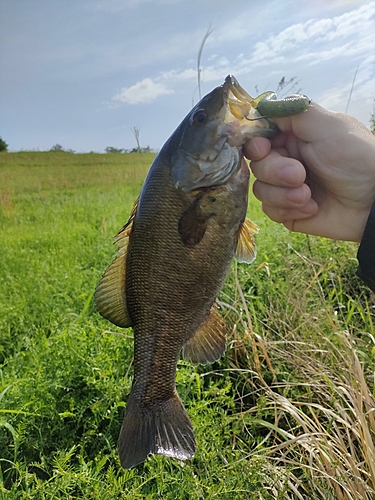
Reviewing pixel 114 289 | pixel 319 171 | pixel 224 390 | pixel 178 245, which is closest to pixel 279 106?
pixel 319 171

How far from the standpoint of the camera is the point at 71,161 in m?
24.2

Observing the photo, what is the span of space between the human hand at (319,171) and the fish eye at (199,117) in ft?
0.78

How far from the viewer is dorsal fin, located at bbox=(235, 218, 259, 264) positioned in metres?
1.78

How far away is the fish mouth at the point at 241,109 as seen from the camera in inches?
65.4

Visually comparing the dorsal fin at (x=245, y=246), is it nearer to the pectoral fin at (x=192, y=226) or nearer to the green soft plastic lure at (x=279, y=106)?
the pectoral fin at (x=192, y=226)

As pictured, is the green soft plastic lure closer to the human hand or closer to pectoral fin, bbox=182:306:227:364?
the human hand

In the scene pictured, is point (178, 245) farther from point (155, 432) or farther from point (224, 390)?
point (224, 390)

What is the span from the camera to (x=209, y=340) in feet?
5.98

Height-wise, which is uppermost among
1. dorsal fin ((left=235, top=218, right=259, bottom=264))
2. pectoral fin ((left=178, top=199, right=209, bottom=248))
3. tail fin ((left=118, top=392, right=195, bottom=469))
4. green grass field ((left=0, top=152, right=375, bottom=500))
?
pectoral fin ((left=178, top=199, right=209, bottom=248))

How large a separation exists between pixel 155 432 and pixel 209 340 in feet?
1.42

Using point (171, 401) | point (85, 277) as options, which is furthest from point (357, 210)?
point (85, 277)

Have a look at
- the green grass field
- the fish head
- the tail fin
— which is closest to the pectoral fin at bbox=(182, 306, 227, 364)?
the tail fin

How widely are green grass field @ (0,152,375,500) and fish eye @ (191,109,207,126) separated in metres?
1.61

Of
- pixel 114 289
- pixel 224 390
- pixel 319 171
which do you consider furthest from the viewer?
pixel 224 390
